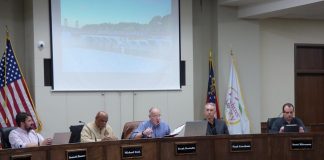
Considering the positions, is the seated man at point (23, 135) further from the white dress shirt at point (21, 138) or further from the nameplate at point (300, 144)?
the nameplate at point (300, 144)

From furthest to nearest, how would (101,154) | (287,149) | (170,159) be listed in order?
(287,149) < (170,159) < (101,154)

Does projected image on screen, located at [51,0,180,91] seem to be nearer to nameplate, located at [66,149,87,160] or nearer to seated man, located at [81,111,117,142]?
seated man, located at [81,111,117,142]

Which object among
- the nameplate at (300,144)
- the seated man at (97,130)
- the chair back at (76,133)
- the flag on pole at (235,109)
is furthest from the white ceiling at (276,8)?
the chair back at (76,133)

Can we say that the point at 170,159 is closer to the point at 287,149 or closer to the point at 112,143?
the point at 112,143

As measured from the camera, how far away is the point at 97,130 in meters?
4.48

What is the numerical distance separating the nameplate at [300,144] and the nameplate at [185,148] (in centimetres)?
101

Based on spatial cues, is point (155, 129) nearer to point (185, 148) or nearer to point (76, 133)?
point (185, 148)

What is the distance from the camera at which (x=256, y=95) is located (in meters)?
6.85

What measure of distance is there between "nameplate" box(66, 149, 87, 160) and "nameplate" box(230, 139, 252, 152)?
1413mm

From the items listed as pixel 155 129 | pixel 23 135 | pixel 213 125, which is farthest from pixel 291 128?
pixel 23 135

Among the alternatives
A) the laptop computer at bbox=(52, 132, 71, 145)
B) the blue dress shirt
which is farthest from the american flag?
the laptop computer at bbox=(52, 132, 71, 145)

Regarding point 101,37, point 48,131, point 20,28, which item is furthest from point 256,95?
point 20,28

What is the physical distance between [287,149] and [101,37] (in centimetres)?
300

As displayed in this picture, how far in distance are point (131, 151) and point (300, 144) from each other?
5.56 ft
